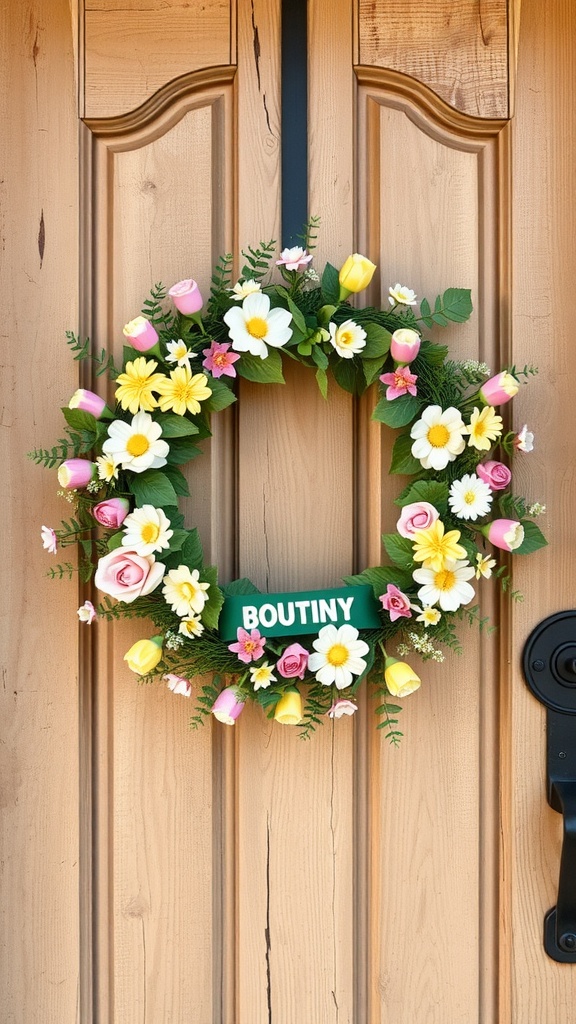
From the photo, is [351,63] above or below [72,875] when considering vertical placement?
above

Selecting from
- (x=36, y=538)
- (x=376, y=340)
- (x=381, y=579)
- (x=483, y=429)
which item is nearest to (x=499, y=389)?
(x=483, y=429)

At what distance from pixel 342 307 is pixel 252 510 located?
0.92 ft

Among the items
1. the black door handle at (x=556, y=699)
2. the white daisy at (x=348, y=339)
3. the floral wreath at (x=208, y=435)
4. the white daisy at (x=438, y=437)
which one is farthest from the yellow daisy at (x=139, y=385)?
the black door handle at (x=556, y=699)

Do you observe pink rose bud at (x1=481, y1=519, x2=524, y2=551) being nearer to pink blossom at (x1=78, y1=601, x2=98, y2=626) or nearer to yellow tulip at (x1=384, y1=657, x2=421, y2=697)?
yellow tulip at (x1=384, y1=657, x2=421, y2=697)

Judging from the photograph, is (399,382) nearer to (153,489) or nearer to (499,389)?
(499,389)

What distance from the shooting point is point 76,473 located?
3.06ft

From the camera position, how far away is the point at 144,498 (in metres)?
0.95

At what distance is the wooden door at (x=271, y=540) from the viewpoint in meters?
1.00

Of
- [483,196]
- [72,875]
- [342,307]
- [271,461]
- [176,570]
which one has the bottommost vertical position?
[72,875]

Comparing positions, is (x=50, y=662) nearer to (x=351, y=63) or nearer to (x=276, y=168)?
(x=276, y=168)

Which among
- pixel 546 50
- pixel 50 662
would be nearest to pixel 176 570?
pixel 50 662

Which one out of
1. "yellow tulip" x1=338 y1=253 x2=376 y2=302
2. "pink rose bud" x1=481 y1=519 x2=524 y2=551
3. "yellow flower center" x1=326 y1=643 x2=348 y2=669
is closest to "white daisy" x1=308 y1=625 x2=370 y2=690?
"yellow flower center" x1=326 y1=643 x2=348 y2=669

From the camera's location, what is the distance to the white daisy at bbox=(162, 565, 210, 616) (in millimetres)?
918

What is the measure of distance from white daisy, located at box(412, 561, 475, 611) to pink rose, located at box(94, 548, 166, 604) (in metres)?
0.32
